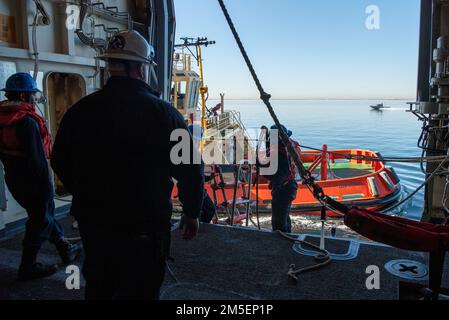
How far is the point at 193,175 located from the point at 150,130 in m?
0.32

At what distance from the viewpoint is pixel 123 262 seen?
5.85 feet

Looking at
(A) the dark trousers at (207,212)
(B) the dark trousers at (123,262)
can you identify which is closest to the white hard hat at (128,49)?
(B) the dark trousers at (123,262)

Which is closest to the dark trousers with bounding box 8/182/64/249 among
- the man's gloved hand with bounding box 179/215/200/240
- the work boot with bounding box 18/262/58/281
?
the work boot with bounding box 18/262/58/281

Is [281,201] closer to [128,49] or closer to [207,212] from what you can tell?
[207,212]

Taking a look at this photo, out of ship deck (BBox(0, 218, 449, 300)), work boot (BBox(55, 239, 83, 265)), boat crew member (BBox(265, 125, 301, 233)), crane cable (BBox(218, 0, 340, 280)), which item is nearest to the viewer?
crane cable (BBox(218, 0, 340, 280))

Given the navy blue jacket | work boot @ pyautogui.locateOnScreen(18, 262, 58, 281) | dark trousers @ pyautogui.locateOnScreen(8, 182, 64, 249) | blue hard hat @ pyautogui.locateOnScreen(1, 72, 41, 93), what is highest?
blue hard hat @ pyautogui.locateOnScreen(1, 72, 41, 93)

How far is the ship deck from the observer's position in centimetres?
279

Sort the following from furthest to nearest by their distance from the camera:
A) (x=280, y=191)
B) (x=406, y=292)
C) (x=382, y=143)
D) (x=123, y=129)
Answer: (x=382, y=143) < (x=280, y=191) < (x=406, y=292) < (x=123, y=129)

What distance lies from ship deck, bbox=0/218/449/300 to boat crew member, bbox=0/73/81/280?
0.91 feet

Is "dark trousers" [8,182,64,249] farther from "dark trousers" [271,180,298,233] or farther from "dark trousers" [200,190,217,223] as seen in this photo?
"dark trousers" [271,180,298,233]

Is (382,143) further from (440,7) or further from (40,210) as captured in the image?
(40,210)

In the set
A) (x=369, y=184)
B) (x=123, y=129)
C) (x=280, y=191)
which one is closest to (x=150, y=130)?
(x=123, y=129)

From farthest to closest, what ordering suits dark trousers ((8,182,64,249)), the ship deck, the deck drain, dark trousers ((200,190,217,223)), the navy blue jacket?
1. dark trousers ((200,190,217,223))
2. the deck drain
3. dark trousers ((8,182,64,249))
4. the ship deck
5. the navy blue jacket
